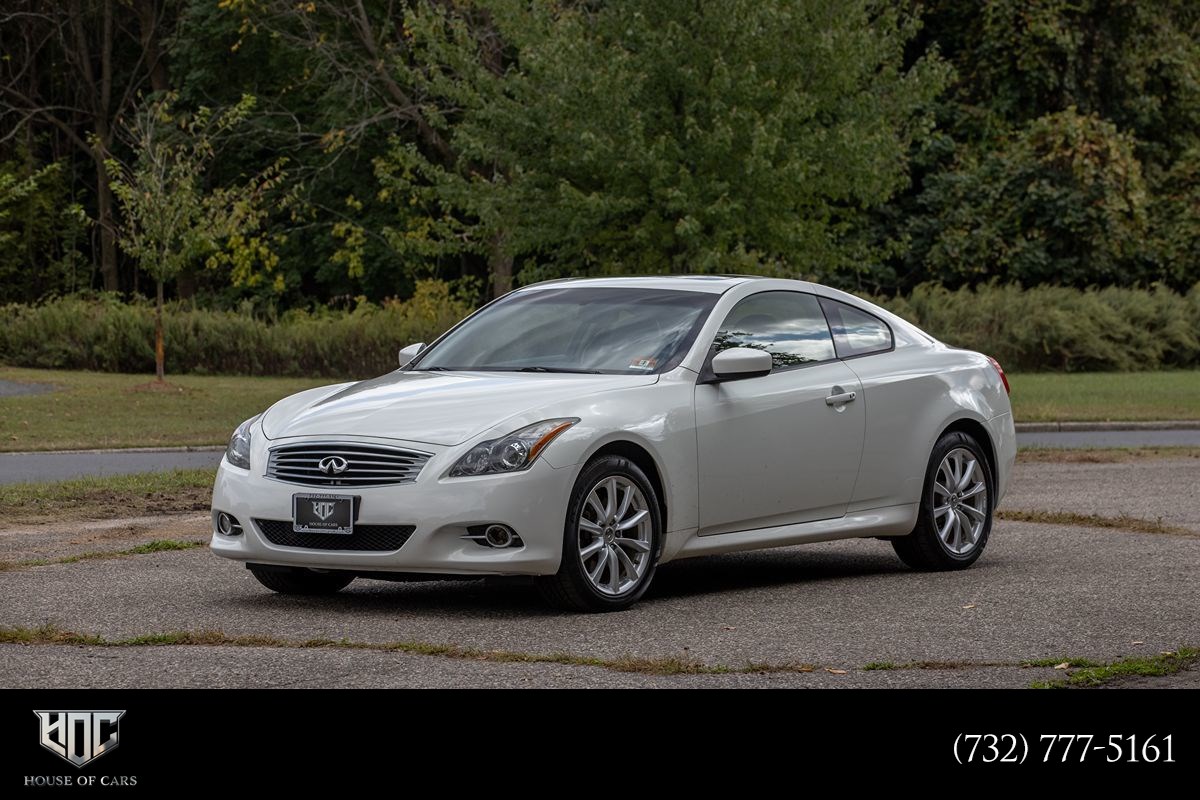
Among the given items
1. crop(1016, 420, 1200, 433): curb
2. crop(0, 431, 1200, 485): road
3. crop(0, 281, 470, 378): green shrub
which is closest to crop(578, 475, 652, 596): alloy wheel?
crop(0, 431, 1200, 485): road

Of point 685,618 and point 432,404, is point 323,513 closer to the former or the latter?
point 432,404

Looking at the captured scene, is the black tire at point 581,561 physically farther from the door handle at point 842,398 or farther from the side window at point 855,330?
the side window at point 855,330

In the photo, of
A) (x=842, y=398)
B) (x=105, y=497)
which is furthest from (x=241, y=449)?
(x=105, y=497)

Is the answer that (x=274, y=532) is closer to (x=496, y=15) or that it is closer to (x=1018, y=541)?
(x=1018, y=541)

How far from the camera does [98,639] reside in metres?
8.01

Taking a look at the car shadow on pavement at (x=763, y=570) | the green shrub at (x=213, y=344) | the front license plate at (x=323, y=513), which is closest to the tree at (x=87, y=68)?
the green shrub at (x=213, y=344)

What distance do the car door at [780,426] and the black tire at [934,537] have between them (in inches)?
23.9

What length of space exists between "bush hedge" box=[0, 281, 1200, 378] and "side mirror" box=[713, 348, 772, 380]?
28.0m

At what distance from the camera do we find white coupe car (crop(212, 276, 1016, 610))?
856 cm

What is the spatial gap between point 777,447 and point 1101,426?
1607 cm

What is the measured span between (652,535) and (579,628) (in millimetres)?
809

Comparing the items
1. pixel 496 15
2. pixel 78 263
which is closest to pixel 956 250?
pixel 496 15

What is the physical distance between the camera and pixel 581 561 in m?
8.71

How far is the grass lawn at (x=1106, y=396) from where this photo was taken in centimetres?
2648
